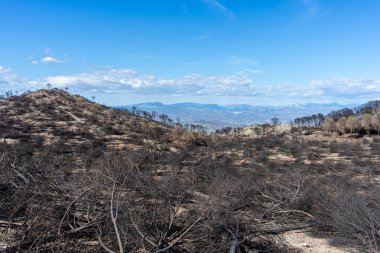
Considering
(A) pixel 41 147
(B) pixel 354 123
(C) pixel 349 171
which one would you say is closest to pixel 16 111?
(A) pixel 41 147

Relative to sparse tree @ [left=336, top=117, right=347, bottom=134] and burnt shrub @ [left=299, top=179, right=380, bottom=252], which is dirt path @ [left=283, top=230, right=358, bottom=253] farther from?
sparse tree @ [left=336, top=117, right=347, bottom=134]

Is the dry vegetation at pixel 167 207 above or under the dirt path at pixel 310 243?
above

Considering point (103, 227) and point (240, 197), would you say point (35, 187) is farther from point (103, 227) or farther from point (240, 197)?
point (240, 197)

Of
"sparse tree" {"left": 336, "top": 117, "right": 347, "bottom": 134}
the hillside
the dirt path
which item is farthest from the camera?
"sparse tree" {"left": 336, "top": 117, "right": 347, "bottom": 134}

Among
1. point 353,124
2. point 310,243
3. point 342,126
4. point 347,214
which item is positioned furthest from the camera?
point 342,126

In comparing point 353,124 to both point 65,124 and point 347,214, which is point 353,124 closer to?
point 65,124

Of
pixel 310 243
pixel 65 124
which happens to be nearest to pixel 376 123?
pixel 65 124

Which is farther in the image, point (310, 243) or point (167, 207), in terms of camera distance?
point (310, 243)

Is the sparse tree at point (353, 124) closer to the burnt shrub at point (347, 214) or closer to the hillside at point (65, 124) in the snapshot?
the hillside at point (65, 124)

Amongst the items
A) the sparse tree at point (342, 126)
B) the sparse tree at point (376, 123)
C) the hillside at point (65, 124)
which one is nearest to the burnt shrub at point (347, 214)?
the hillside at point (65, 124)

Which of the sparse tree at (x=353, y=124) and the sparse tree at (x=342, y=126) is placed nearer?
the sparse tree at (x=353, y=124)

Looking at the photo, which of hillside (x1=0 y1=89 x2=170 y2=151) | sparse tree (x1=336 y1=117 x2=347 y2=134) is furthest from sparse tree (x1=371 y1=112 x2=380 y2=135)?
hillside (x1=0 y1=89 x2=170 y2=151)

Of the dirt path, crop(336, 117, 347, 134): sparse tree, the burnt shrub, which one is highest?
crop(336, 117, 347, 134): sparse tree

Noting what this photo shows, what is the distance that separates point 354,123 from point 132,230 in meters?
56.0
